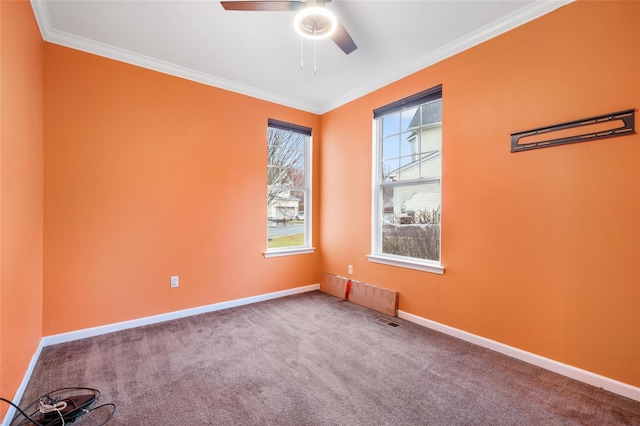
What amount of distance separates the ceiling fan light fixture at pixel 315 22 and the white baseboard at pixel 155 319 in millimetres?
3033

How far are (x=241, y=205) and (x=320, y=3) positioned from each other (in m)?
2.44

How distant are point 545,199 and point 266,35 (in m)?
2.73

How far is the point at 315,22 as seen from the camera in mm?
2027

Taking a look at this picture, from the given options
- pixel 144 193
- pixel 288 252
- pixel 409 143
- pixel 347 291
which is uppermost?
pixel 409 143

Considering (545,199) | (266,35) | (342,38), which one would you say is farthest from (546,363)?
(266,35)

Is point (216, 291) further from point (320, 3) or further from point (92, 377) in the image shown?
point (320, 3)

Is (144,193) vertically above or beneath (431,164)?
beneath

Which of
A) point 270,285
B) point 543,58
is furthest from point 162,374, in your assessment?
point 543,58

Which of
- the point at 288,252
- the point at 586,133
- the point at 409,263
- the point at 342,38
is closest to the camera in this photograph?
the point at 586,133

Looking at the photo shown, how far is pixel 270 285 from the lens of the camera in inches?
155

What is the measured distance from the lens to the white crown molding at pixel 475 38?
219 centimetres

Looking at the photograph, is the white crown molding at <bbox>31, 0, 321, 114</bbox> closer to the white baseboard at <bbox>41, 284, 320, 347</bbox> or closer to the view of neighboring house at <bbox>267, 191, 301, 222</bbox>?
the view of neighboring house at <bbox>267, 191, 301, 222</bbox>

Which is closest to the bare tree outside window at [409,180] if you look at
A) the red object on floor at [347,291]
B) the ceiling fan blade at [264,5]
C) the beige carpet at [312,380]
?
the red object on floor at [347,291]

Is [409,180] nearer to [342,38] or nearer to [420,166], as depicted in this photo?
[420,166]
